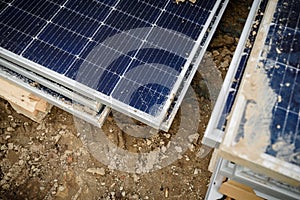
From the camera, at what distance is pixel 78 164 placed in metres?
7.16

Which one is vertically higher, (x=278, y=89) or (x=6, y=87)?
(x=278, y=89)

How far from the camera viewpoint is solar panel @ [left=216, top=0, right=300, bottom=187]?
4.13 metres

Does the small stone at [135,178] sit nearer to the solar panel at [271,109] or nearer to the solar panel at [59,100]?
the solar panel at [59,100]

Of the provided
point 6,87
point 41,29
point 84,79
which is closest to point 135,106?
point 84,79

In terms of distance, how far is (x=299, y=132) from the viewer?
4328 millimetres

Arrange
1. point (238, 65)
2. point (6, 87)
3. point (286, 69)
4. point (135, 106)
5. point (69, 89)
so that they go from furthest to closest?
1. point (6, 87)
2. point (69, 89)
3. point (135, 106)
4. point (238, 65)
5. point (286, 69)

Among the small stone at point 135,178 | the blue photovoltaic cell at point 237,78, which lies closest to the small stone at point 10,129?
the small stone at point 135,178

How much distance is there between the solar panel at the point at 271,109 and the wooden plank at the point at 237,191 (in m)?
1.82

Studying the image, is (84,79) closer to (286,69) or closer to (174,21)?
(174,21)

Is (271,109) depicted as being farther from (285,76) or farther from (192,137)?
(192,137)

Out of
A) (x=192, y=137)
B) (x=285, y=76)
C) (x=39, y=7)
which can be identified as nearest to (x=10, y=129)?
(x=39, y=7)

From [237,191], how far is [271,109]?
208 cm

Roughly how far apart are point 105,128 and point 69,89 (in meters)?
1.50

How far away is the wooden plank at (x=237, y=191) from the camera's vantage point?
5.92m
